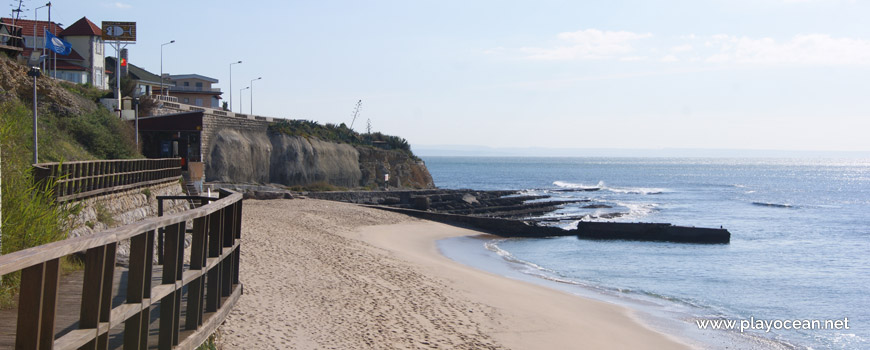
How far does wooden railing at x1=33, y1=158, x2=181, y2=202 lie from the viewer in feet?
41.1

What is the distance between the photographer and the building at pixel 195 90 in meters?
67.8

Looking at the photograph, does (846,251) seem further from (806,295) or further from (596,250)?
(806,295)

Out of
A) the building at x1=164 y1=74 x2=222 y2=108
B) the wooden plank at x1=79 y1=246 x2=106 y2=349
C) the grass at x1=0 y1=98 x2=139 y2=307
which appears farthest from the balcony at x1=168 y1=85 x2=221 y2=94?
the wooden plank at x1=79 y1=246 x2=106 y2=349

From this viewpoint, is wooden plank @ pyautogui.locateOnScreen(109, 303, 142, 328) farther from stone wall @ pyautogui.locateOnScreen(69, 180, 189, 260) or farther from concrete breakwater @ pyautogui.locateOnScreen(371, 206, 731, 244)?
concrete breakwater @ pyautogui.locateOnScreen(371, 206, 731, 244)

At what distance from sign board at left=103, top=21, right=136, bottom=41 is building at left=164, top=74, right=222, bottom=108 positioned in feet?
56.4

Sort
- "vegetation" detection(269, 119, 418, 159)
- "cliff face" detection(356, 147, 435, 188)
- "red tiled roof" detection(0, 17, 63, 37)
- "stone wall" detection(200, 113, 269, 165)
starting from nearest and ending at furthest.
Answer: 1. "stone wall" detection(200, 113, 269, 165)
2. "red tiled roof" detection(0, 17, 63, 37)
3. "vegetation" detection(269, 119, 418, 159)
4. "cliff face" detection(356, 147, 435, 188)

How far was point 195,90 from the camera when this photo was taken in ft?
227

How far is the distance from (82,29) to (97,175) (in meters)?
37.7

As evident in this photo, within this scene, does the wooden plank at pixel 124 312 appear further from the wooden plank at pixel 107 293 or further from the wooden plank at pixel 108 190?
the wooden plank at pixel 108 190

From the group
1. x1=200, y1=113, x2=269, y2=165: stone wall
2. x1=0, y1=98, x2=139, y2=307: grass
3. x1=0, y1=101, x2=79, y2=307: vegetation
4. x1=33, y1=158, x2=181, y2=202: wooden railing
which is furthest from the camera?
x1=200, y1=113, x2=269, y2=165: stone wall

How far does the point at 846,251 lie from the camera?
3447cm

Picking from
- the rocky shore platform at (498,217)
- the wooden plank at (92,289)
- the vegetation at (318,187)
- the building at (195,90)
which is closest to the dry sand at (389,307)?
the wooden plank at (92,289)

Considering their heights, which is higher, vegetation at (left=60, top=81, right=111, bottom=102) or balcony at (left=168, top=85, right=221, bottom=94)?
balcony at (left=168, top=85, right=221, bottom=94)

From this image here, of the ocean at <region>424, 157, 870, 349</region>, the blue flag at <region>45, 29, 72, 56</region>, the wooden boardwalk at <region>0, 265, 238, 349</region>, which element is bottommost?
the ocean at <region>424, 157, 870, 349</region>
